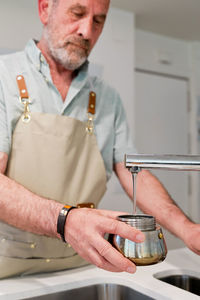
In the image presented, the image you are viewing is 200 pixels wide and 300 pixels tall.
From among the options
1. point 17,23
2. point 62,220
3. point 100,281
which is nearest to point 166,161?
point 62,220

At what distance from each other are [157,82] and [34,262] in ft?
8.94

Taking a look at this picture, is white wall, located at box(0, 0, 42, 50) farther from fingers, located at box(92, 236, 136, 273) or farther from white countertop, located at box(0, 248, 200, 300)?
fingers, located at box(92, 236, 136, 273)

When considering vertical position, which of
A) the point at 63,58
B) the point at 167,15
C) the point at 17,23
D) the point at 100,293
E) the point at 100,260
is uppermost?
the point at 167,15

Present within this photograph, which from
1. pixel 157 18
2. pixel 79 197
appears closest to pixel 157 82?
pixel 157 18

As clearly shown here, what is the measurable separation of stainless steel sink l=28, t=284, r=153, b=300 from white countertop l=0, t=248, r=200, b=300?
11mm

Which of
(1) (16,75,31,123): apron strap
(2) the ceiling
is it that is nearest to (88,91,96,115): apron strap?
(1) (16,75,31,123): apron strap

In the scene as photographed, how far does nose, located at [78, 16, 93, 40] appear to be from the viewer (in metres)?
1.20

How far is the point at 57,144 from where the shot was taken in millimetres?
1119

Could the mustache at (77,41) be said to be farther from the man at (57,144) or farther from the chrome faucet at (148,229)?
the chrome faucet at (148,229)

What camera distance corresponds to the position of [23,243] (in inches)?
41.0

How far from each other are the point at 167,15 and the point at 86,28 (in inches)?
83.7

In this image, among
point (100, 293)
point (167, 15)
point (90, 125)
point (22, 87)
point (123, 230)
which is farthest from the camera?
point (167, 15)

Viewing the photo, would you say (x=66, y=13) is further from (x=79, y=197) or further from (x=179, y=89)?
(x=179, y=89)

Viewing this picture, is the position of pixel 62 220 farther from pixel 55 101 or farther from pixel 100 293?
pixel 55 101
